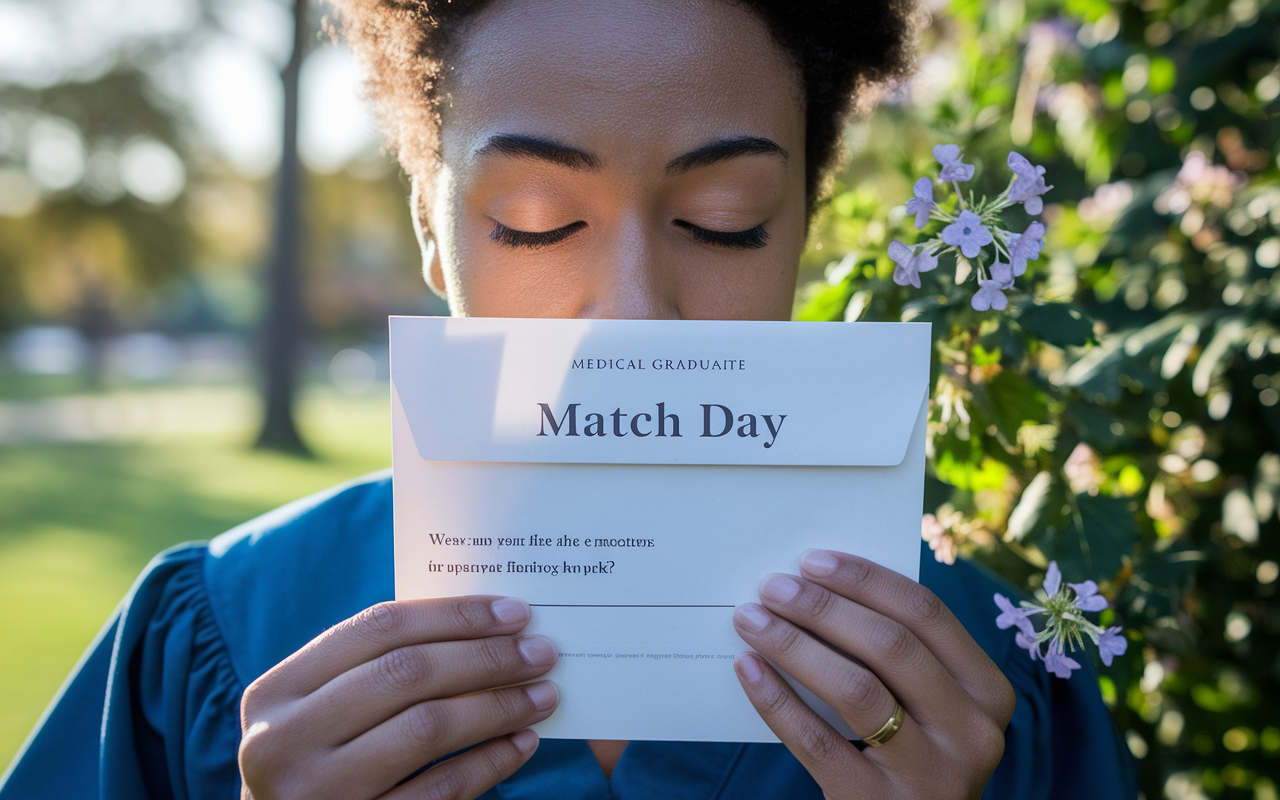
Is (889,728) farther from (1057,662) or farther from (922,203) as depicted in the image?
(922,203)

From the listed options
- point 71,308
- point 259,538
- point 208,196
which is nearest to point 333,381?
point 208,196

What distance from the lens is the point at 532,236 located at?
97cm

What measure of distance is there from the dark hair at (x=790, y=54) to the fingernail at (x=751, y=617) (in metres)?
0.70

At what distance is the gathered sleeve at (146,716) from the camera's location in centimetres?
98

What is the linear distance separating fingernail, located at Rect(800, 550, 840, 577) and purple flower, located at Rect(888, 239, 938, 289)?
321 mm

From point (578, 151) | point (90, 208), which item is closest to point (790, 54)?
point (578, 151)

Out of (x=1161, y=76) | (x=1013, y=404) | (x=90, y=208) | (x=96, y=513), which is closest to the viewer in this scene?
(x=1013, y=404)

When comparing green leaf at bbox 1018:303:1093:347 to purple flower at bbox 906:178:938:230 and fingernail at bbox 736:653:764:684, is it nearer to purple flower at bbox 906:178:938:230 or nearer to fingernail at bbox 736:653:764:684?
purple flower at bbox 906:178:938:230

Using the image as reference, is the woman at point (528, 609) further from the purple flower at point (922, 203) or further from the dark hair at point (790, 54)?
the purple flower at point (922, 203)

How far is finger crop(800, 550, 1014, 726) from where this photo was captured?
0.80 meters

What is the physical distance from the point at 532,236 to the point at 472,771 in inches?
23.7

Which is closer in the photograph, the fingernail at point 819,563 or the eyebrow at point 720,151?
the fingernail at point 819,563

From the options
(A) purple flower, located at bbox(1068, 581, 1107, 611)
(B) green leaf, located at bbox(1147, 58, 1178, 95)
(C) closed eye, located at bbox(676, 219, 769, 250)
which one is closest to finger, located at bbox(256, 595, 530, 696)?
(C) closed eye, located at bbox(676, 219, 769, 250)

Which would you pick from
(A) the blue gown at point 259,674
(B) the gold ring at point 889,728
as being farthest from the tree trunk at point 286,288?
(B) the gold ring at point 889,728
